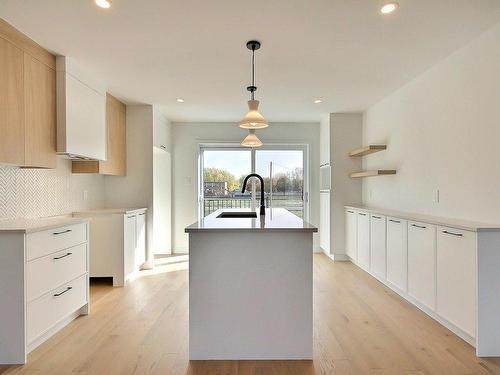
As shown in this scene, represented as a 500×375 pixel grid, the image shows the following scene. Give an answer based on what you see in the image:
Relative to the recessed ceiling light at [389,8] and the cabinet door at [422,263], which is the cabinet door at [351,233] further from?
the recessed ceiling light at [389,8]

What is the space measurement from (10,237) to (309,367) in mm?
2133

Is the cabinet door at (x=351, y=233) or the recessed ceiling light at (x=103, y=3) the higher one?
the recessed ceiling light at (x=103, y=3)

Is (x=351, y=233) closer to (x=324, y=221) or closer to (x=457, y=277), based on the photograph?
(x=324, y=221)

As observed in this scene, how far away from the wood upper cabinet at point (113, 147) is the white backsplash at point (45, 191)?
0.24 metres

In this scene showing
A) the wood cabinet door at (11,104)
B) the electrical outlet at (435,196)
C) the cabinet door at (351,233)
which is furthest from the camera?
the cabinet door at (351,233)

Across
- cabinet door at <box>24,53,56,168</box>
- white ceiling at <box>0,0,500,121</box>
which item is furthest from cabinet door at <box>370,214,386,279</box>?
cabinet door at <box>24,53,56,168</box>

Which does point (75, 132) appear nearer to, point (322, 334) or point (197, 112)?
point (197, 112)

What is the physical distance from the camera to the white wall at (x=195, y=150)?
20.0ft

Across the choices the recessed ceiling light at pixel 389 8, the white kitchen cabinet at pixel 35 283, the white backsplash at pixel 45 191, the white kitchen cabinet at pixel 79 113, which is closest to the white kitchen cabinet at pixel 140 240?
the white backsplash at pixel 45 191

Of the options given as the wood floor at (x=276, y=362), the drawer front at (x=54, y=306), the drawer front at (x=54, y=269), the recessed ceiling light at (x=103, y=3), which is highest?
the recessed ceiling light at (x=103, y=3)

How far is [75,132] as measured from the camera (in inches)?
134

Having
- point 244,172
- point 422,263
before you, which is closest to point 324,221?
point 244,172

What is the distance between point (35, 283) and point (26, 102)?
1488mm

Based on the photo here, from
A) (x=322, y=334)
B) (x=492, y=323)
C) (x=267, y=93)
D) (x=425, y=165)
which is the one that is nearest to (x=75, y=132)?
(x=267, y=93)
